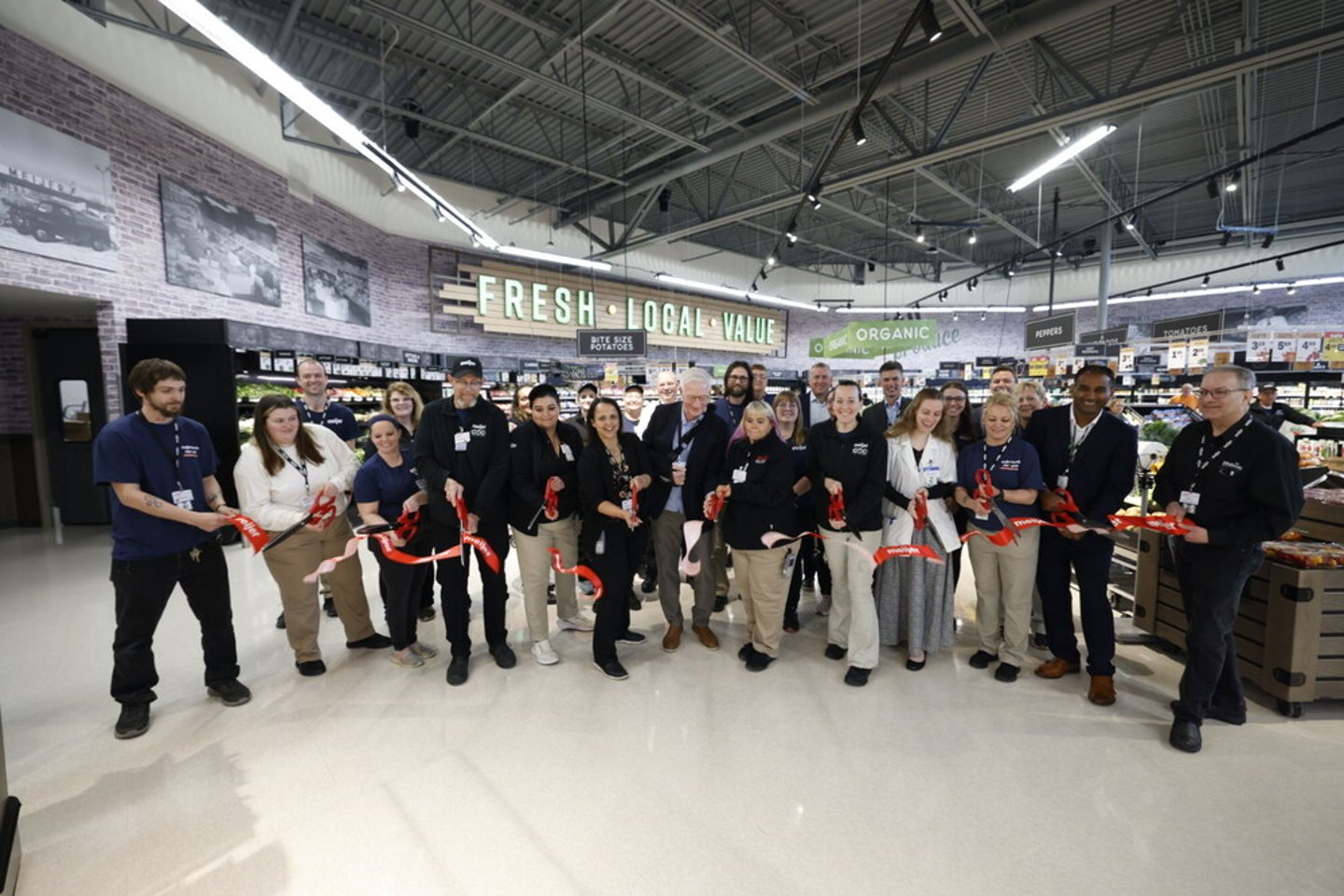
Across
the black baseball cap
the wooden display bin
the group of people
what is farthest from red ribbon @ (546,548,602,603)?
the wooden display bin

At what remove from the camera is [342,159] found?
28.8 ft

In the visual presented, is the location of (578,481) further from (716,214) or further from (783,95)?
(716,214)

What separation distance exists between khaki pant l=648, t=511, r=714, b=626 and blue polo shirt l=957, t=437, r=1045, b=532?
1615mm

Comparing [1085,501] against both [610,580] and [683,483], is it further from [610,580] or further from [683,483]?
[610,580]

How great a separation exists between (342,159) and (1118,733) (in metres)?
11.2

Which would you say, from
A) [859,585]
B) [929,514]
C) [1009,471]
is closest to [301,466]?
[859,585]

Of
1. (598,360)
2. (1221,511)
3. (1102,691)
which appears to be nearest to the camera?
(1221,511)

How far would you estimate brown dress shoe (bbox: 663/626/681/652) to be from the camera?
3584 millimetres

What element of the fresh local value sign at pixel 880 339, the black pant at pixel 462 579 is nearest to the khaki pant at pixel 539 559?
the black pant at pixel 462 579

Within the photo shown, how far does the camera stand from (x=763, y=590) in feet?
10.8

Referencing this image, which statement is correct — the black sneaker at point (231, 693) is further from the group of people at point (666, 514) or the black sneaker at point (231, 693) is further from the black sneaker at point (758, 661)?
the black sneaker at point (758, 661)

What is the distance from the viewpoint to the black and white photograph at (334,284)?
8327 mm

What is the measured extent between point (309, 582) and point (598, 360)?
1099 centimetres

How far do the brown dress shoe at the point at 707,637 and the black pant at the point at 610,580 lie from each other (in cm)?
62
